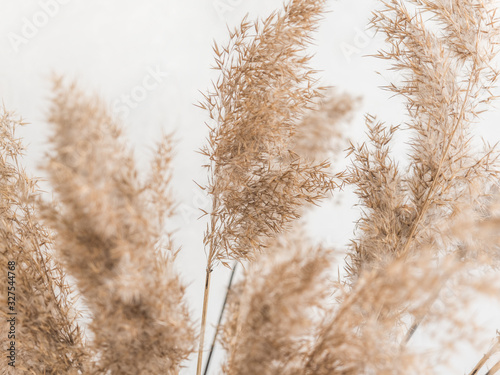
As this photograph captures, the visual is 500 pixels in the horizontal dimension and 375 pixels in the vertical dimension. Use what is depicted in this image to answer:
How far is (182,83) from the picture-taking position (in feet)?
5.36

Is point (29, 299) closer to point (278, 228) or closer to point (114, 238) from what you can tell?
point (114, 238)

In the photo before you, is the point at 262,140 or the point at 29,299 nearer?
the point at 29,299

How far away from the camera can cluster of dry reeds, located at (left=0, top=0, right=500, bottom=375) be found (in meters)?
0.60

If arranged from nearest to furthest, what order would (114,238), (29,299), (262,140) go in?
A: 1. (114,238)
2. (29,299)
3. (262,140)

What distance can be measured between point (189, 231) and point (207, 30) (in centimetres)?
88

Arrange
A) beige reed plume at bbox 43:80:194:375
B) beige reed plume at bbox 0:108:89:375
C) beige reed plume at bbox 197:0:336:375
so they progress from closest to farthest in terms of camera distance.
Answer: beige reed plume at bbox 43:80:194:375 < beige reed plume at bbox 0:108:89:375 < beige reed plume at bbox 197:0:336:375

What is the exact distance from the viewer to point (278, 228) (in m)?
1.00

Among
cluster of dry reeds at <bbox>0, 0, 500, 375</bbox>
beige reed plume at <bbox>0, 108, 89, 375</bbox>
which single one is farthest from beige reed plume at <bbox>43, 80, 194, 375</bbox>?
beige reed plume at <bbox>0, 108, 89, 375</bbox>

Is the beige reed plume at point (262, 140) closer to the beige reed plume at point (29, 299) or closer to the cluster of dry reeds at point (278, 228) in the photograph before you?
the cluster of dry reeds at point (278, 228)

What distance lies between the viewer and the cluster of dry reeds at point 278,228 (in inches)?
23.6

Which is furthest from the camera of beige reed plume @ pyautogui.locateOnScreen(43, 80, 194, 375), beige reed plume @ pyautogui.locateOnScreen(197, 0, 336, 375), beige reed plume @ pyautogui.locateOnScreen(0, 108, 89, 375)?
beige reed plume @ pyautogui.locateOnScreen(197, 0, 336, 375)

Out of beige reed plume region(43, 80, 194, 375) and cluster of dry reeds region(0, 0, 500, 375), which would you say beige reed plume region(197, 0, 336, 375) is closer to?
cluster of dry reeds region(0, 0, 500, 375)

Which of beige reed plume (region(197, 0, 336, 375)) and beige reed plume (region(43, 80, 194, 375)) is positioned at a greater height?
beige reed plume (region(197, 0, 336, 375))

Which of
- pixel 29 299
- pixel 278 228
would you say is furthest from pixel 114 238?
pixel 278 228
